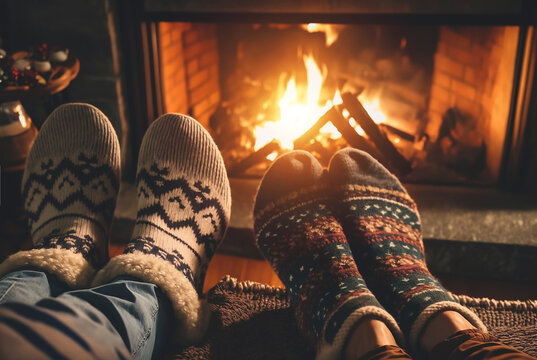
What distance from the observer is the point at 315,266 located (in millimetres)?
875

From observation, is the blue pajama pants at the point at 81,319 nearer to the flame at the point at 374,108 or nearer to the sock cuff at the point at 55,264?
the sock cuff at the point at 55,264

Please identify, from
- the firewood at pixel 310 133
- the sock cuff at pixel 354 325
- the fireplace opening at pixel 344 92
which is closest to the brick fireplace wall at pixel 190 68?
the fireplace opening at pixel 344 92

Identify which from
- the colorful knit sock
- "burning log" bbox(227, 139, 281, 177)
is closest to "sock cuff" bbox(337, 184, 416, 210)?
the colorful knit sock

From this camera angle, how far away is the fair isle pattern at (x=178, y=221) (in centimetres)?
87

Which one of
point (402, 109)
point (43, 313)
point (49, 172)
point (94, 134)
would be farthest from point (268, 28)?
point (43, 313)

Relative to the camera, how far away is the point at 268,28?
138 cm

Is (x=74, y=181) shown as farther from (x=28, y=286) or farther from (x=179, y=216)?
(x=28, y=286)

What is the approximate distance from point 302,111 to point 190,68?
330mm

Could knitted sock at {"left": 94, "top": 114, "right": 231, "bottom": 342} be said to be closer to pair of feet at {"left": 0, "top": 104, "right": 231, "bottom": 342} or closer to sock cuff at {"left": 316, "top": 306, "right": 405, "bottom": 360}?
pair of feet at {"left": 0, "top": 104, "right": 231, "bottom": 342}

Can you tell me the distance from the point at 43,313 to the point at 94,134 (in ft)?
2.16

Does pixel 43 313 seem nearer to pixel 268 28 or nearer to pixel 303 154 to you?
pixel 303 154

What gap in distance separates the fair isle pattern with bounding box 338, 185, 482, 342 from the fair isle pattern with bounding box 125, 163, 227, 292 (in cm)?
26

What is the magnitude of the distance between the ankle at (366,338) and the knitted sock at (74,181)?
1.48 feet

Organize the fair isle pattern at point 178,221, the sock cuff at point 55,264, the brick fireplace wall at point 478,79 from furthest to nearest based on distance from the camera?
the brick fireplace wall at point 478,79 → the fair isle pattern at point 178,221 → the sock cuff at point 55,264
